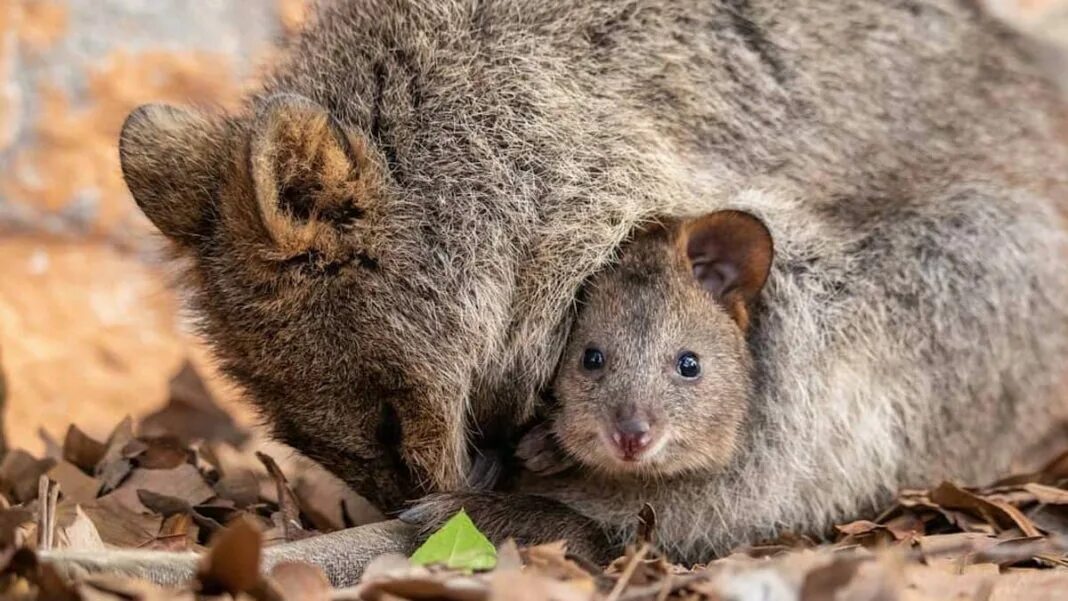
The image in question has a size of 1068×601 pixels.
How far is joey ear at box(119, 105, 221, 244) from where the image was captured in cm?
462

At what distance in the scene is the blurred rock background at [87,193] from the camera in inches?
290

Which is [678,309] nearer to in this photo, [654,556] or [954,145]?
[654,556]

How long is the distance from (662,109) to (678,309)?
853 millimetres

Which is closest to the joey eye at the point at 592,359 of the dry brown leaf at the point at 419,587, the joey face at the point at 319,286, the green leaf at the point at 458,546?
the joey face at the point at 319,286

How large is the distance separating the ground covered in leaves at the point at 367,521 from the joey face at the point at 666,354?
1.05 ft

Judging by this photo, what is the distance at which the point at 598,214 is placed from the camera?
4750mm

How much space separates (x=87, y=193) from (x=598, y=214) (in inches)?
153

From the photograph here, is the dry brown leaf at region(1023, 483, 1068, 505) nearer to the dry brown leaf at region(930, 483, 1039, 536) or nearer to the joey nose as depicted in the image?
the dry brown leaf at region(930, 483, 1039, 536)

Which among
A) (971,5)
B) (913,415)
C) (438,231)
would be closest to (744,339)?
(913,415)

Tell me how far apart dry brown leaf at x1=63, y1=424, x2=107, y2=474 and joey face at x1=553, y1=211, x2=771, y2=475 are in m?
1.98

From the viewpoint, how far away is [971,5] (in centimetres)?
599

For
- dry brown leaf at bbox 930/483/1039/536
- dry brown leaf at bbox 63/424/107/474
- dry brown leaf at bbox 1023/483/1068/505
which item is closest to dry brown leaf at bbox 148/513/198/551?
dry brown leaf at bbox 63/424/107/474

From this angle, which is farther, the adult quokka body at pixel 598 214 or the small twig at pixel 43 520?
the adult quokka body at pixel 598 214

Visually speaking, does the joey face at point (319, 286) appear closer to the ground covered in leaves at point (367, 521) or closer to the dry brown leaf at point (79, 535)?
the ground covered in leaves at point (367, 521)
